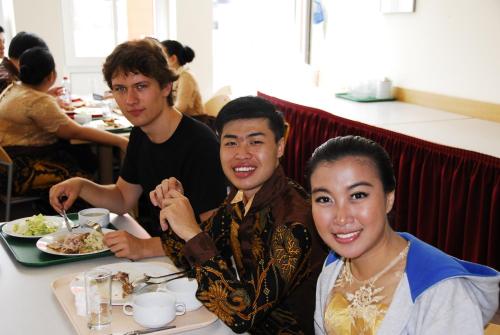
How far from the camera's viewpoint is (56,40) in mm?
5387

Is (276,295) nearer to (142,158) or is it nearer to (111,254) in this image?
(111,254)

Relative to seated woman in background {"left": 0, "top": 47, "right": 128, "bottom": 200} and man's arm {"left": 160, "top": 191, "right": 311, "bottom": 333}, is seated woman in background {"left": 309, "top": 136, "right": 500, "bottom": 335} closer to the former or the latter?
man's arm {"left": 160, "top": 191, "right": 311, "bottom": 333}

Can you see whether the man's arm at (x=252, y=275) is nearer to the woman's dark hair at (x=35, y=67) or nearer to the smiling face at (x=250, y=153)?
the smiling face at (x=250, y=153)

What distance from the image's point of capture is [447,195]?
2.57 m

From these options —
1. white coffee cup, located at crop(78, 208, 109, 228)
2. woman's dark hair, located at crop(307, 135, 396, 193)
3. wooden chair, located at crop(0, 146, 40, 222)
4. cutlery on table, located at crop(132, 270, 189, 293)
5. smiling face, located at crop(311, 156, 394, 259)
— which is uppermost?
woman's dark hair, located at crop(307, 135, 396, 193)

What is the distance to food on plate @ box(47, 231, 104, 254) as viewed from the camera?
1.53 metres

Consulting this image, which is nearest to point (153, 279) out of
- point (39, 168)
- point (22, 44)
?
point (39, 168)

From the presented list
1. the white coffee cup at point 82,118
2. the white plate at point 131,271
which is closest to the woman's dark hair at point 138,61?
the white plate at point 131,271

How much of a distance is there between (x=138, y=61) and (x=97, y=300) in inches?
38.0

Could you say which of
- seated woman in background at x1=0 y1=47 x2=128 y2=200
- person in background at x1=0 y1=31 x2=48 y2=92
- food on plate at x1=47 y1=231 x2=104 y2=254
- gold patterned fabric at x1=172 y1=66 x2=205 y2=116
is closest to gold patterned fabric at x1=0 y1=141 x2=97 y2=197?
seated woman in background at x1=0 y1=47 x2=128 y2=200

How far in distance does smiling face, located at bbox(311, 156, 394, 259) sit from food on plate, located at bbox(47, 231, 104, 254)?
2.46 ft

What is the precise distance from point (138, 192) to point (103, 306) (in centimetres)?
96

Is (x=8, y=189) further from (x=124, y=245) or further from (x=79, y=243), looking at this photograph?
(x=124, y=245)

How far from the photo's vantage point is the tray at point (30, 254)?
1470 mm
